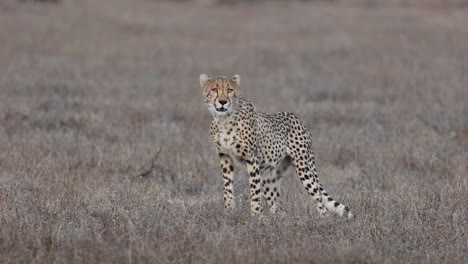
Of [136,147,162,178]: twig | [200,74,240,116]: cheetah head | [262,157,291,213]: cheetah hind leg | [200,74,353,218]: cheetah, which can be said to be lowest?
[136,147,162,178]: twig

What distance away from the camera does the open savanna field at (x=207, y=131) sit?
5773mm

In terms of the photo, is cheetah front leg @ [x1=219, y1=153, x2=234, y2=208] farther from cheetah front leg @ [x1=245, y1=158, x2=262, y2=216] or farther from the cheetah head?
the cheetah head

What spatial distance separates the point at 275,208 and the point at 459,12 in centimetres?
2067

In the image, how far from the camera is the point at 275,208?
22.9 ft

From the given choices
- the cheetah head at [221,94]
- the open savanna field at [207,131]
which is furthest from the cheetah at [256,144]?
the open savanna field at [207,131]

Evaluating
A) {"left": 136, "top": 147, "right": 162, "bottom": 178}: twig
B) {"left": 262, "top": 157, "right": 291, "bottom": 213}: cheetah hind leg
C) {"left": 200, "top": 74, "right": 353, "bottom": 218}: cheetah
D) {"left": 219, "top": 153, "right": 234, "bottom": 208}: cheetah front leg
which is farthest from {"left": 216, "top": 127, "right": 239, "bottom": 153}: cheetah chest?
{"left": 136, "top": 147, "right": 162, "bottom": 178}: twig

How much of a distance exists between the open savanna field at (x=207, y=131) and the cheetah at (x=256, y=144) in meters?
0.20

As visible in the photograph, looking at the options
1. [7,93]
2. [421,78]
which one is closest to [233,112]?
[7,93]

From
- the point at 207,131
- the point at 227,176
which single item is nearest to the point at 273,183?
the point at 227,176

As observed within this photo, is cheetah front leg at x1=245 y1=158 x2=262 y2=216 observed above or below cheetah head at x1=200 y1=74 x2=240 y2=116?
below

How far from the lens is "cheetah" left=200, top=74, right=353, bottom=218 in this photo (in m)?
6.54

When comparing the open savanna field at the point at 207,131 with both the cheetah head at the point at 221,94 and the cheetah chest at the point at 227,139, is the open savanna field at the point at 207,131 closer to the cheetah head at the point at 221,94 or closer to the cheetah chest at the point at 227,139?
the cheetah chest at the point at 227,139

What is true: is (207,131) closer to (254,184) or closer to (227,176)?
(227,176)

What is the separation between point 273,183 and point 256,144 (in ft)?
2.24
